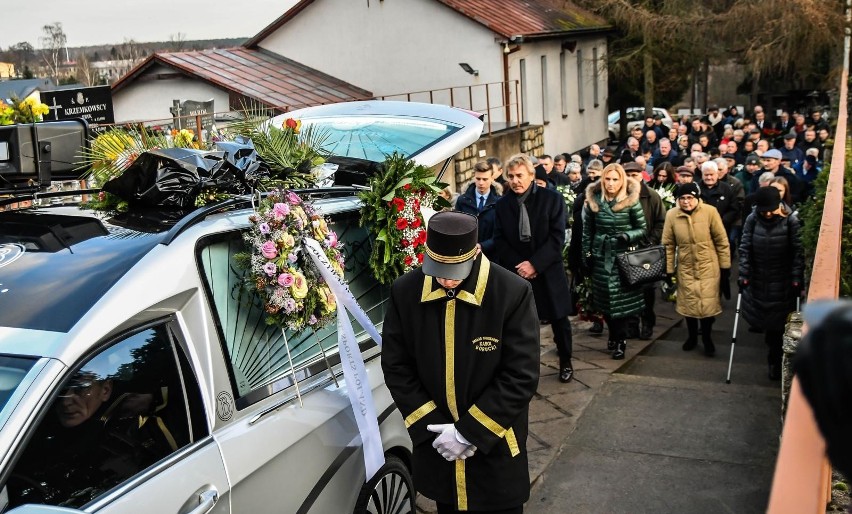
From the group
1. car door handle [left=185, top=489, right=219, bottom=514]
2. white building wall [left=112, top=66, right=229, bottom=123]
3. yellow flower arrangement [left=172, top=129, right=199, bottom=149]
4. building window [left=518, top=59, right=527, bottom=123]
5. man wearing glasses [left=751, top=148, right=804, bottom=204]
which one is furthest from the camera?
building window [left=518, top=59, right=527, bottom=123]

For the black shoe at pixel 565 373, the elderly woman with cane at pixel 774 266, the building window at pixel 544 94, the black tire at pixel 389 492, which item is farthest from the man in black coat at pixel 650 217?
the building window at pixel 544 94

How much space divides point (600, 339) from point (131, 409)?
6.81 m

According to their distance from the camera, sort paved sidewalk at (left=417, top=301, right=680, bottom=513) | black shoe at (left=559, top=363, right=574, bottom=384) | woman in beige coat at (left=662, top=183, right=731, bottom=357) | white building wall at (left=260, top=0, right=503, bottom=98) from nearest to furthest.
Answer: paved sidewalk at (left=417, top=301, right=680, bottom=513) → black shoe at (left=559, top=363, right=574, bottom=384) → woman in beige coat at (left=662, top=183, right=731, bottom=357) → white building wall at (left=260, top=0, right=503, bottom=98)

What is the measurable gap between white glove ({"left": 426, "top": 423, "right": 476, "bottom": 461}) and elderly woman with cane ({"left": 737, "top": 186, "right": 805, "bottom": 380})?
492 cm

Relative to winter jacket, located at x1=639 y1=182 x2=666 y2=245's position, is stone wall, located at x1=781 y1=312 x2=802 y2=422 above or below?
below

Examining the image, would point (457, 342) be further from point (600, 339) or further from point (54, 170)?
point (600, 339)

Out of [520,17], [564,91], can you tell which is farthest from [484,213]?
[564,91]

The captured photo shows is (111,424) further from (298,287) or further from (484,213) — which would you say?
(484,213)

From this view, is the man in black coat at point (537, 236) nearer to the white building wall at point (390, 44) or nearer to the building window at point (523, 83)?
the white building wall at point (390, 44)

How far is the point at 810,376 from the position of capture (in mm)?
1308

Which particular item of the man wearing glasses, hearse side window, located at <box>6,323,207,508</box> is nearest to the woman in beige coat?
the man wearing glasses

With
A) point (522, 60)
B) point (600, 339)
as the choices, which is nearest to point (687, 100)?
point (522, 60)

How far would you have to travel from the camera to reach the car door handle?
3.17 meters

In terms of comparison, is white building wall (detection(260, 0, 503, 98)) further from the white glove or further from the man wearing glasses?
the white glove
